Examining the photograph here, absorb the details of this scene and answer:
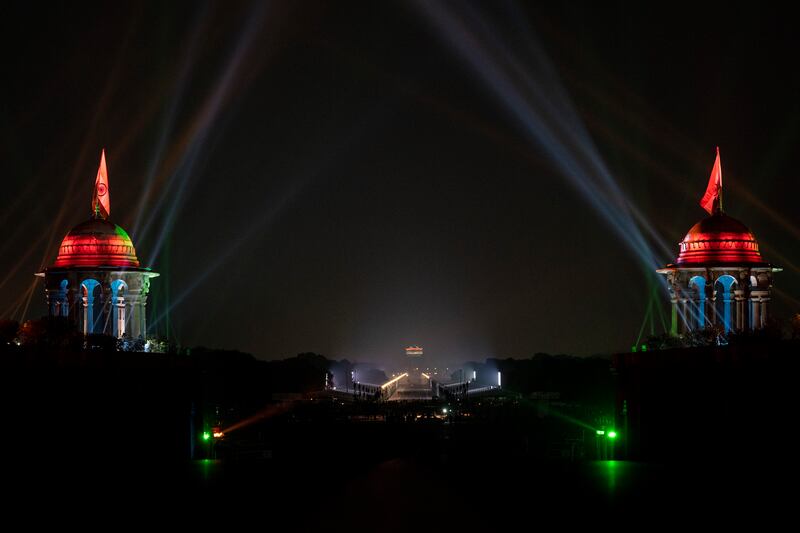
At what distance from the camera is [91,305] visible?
83938 mm

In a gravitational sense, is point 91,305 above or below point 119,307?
above

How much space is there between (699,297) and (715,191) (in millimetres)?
5591

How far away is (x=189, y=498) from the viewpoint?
157 ft

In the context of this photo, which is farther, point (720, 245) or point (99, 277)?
point (99, 277)

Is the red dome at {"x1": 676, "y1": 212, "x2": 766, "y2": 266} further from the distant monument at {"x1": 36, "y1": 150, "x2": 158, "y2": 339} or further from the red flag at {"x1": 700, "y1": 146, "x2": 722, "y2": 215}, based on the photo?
the distant monument at {"x1": 36, "y1": 150, "x2": 158, "y2": 339}

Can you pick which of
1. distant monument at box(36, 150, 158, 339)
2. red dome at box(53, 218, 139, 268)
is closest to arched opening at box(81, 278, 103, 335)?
distant monument at box(36, 150, 158, 339)

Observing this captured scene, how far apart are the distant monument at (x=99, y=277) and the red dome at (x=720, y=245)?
1124 inches

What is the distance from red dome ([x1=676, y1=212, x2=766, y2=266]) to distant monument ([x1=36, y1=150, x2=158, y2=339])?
28.5 m

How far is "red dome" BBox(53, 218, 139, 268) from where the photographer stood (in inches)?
3233

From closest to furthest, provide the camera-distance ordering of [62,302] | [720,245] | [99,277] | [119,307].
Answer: [720,245], [99,277], [62,302], [119,307]

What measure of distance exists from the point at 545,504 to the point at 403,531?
26.4ft

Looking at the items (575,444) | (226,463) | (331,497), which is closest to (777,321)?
(575,444)

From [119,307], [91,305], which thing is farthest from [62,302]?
[119,307]

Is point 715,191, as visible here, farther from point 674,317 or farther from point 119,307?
point 119,307
